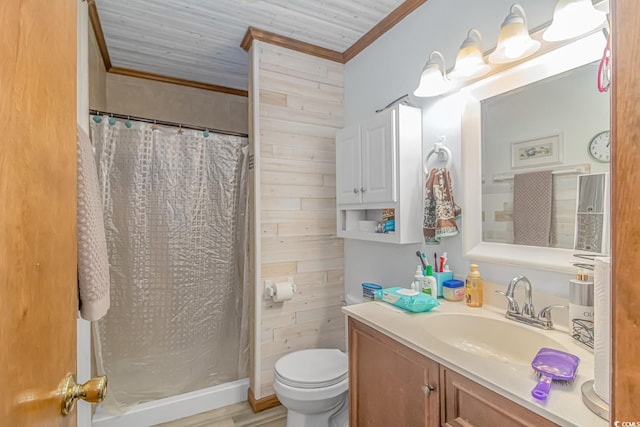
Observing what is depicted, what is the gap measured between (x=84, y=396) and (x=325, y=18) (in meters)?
2.08

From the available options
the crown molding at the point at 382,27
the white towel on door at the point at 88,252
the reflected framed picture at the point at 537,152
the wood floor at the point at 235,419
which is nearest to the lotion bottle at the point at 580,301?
the reflected framed picture at the point at 537,152

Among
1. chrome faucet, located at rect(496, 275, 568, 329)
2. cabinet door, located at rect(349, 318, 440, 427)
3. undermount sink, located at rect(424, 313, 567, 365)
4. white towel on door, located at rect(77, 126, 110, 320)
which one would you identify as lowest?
cabinet door, located at rect(349, 318, 440, 427)

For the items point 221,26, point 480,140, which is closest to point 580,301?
point 480,140

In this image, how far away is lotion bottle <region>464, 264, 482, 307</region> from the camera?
4.34ft

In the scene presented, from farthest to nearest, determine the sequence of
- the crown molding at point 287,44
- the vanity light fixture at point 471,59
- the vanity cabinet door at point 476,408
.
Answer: the crown molding at point 287,44 < the vanity light fixture at point 471,59 < the vanity cabinet door at point 476,408

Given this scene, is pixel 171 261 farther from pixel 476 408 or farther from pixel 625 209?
pixel 625 209

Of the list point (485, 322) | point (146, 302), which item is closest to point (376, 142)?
point (485, 322)

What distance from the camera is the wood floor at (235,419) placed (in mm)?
1851

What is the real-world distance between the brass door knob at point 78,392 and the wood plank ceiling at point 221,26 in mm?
1876

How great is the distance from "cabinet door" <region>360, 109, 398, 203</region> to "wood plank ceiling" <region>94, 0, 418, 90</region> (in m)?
0.68

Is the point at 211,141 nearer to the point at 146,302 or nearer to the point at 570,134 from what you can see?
the point at 146,302

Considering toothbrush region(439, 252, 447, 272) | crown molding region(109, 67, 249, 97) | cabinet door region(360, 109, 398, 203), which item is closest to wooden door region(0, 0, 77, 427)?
cabinet door region(360, 109, 398, 203)

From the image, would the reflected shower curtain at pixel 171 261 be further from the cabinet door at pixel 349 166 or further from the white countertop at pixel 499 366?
the white countertop at pixel 499 366

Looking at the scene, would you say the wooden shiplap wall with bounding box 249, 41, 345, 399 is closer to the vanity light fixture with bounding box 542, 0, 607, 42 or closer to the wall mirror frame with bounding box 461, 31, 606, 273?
the wall mirror frame with bounding box 461, 31, 606, 273
